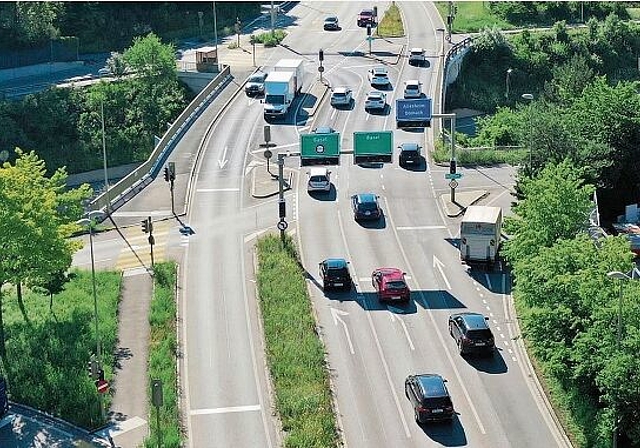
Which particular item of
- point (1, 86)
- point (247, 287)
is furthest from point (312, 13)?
point (247, 287)

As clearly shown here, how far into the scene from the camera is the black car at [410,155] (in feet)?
258

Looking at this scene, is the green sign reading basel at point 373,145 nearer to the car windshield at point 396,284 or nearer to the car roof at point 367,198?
the car roof at point 367,198

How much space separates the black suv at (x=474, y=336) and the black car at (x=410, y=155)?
27.3m

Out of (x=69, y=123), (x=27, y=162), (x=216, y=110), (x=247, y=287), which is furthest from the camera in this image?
(x=69, y=123)

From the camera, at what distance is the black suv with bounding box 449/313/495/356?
170 feet

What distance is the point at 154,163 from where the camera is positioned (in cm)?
8100

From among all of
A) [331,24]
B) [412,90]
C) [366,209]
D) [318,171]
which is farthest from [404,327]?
[331,24]

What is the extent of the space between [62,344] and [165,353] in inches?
200

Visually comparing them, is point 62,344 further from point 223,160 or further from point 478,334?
point 223,160

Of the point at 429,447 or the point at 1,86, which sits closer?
the point at 429,447

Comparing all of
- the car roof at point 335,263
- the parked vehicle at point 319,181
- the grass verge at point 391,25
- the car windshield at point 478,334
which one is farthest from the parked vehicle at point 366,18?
the car windshield at point 478,334

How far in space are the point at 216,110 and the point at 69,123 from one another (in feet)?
52.6

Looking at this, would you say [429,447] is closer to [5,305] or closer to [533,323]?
[533,323]

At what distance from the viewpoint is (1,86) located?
10750 centimetres
